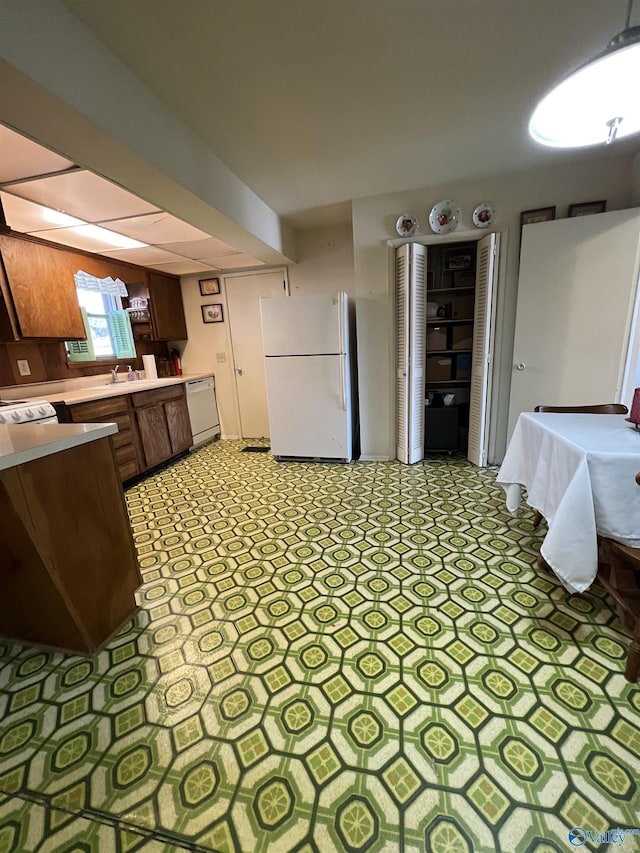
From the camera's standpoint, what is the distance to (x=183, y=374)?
4.48 m

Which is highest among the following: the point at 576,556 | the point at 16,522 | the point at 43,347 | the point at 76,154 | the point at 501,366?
the point at 76,154

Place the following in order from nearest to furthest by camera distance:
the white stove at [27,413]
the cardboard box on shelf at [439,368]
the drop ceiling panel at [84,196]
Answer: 1. the drop ceiling panel at [84,196]
2. the white stove at [27,413]
3. the cardboard box on shelf at [439,368]

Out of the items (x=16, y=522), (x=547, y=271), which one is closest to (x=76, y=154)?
(x=16, y=522)

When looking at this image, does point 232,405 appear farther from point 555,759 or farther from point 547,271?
point 555,759

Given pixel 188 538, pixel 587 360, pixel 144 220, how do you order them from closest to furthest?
pixel 188 538 → pixel 144 220 → pixel 587 360

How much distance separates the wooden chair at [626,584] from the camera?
120cm

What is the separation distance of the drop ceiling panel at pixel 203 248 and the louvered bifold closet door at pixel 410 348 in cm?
160

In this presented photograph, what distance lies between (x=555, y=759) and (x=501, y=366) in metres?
2.65

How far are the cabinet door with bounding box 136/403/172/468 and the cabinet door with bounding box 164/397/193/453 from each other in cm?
7

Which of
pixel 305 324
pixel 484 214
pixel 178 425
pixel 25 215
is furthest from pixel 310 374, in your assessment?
pixel 25 215

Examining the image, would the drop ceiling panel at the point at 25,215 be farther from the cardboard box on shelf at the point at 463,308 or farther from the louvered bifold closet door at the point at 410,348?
the cardboard box on shelf at the point at 463,308

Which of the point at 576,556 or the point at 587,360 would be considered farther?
the point at 587,360

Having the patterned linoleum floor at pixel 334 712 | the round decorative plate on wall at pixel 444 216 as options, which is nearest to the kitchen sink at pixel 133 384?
the patterned linoleum floor at pixel 334 712

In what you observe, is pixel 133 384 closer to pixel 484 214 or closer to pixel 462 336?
pixel 462 336
